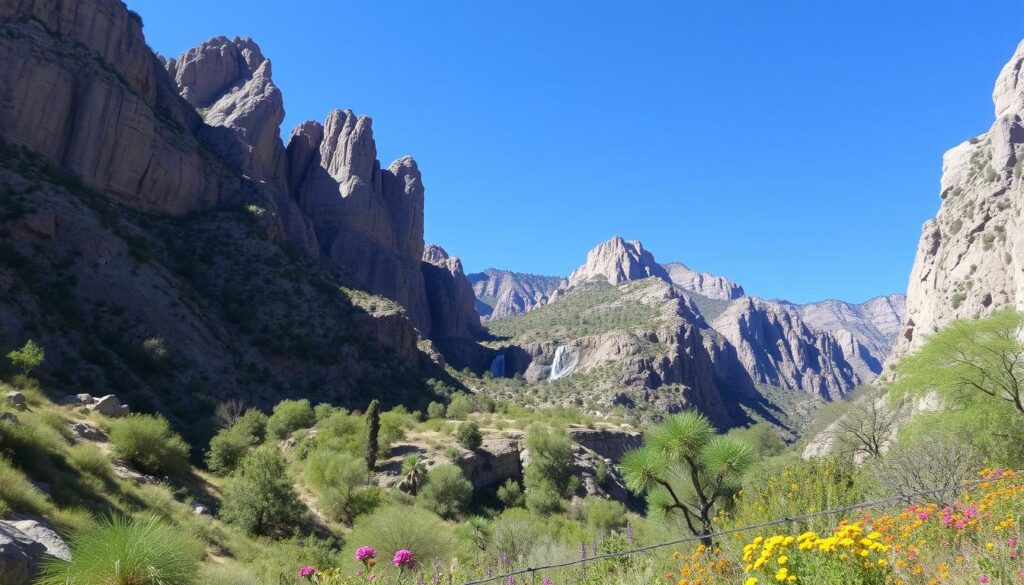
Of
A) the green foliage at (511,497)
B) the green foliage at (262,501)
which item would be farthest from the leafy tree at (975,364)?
the green foliage at (262,501)

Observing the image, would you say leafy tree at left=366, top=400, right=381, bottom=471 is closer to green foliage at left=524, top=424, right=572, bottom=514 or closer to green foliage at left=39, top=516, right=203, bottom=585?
green foliage at left=524, top=424, right=572, bottom=514

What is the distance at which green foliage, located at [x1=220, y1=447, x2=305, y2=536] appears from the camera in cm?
1691

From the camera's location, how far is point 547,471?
31.9 m

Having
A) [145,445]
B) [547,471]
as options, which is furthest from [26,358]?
[547,471]

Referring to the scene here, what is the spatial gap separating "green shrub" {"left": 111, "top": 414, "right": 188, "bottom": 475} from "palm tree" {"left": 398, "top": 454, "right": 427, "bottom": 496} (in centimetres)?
1088

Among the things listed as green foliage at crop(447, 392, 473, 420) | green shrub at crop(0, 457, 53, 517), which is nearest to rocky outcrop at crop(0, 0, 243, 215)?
Answer: green foliage at crop(447, 392, 473, 420)

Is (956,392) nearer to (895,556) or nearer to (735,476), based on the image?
(735,476)

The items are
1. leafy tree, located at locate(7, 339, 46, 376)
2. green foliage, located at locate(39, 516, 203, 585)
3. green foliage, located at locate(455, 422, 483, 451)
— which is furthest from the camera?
green foliage, located at locate(455, 422, 483, 451)

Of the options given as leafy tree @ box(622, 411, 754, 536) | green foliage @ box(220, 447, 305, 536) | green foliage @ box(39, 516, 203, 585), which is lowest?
green foliage @ box(220, 447, 305, 536)

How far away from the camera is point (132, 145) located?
50.3m

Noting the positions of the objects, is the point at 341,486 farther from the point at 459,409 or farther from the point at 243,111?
the point at 243,111

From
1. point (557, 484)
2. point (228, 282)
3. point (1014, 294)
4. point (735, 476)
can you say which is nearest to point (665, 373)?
point (1014, 294)

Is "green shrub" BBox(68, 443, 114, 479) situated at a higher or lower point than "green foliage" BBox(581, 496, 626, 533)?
higher

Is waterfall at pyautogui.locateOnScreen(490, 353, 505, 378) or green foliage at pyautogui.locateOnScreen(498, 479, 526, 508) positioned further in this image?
waterfall at pyautogui.locateOnScreen(490, 353, 505, 378)
